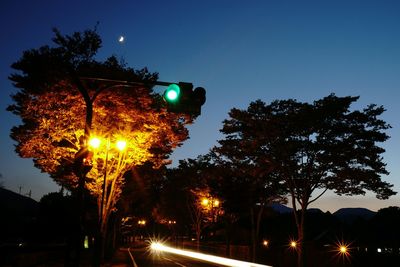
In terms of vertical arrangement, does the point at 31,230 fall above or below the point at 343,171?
below

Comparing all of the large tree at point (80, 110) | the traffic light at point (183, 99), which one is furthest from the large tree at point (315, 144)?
the traffic light at point (183, 99)

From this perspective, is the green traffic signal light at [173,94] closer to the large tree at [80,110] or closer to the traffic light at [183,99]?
the traffic light at [183,99]

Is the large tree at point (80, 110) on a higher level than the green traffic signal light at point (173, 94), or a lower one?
higher

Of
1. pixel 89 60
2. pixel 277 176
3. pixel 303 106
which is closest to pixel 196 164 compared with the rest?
pixel 277 176

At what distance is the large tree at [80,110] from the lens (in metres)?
18.9

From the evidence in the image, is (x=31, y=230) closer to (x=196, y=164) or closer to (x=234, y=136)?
(x=196, y=164)

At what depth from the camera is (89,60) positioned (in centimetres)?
2095

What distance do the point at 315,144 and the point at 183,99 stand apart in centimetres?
2278

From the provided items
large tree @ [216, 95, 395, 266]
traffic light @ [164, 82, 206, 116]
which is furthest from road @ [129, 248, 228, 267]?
traffic light @ [164, 82, 206, 116]

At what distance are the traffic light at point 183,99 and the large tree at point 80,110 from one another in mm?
10040

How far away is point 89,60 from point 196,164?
44062 millimetres

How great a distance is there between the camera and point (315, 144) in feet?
94.8

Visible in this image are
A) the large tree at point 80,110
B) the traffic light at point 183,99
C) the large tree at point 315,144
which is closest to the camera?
the traffic light at point 183,99

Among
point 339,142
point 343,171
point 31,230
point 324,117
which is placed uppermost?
point 324,117
